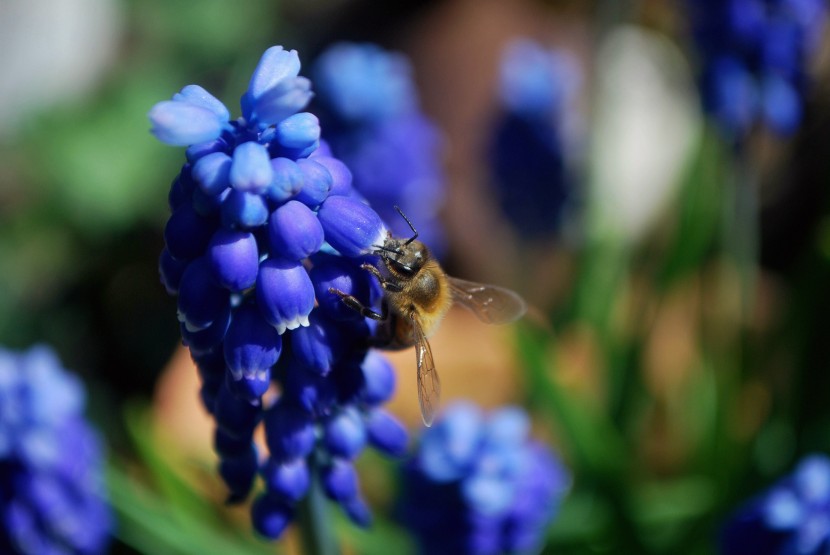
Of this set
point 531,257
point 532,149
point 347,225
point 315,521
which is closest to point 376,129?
point 532,149

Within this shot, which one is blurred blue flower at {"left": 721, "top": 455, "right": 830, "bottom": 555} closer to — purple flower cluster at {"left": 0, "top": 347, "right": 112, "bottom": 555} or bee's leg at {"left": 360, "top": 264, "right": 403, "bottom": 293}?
bee's leg at {"left": 360, "top": 264, "right": 403, "bottom": 293}

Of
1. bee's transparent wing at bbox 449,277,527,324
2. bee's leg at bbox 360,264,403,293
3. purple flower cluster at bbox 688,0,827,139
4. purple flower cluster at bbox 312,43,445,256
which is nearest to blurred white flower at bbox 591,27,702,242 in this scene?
purple flower cluster at bbox 312,43,445,256

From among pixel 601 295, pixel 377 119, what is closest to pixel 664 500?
pixel 601 295

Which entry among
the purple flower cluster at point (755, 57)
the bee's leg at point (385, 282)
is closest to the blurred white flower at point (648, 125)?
the purple flower cluster at point (755, 57)

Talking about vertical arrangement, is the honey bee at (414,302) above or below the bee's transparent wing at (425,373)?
above

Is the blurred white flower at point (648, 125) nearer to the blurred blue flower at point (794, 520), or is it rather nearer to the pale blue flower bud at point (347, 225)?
the blurred blue flower at point (794, 520)

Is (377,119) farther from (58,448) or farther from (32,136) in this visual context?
(32,136)
